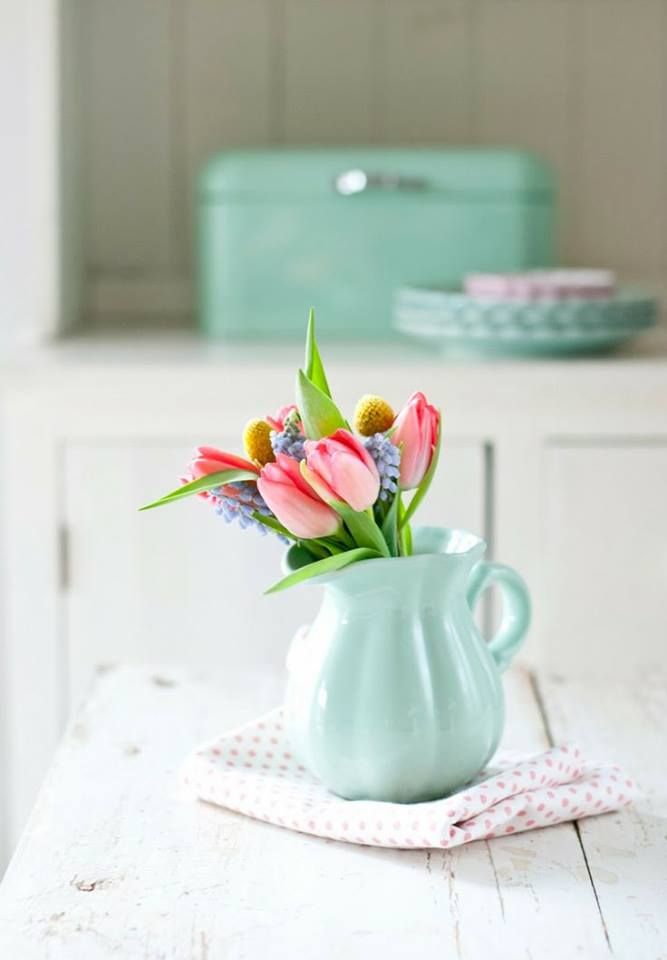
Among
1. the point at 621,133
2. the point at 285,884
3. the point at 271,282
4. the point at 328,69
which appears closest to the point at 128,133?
the point at 328,69

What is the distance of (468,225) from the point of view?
7.06ft

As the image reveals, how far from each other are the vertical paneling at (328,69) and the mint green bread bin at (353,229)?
0.96ft

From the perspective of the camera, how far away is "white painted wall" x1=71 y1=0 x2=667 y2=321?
241cm

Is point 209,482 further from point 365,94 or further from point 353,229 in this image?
point 365,94

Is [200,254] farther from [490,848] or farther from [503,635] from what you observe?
[490,848]

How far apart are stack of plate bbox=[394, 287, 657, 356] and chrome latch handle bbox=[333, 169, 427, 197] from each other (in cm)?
24

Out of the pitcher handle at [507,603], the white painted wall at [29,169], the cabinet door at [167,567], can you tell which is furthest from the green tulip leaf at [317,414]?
the white painted wall at [29,169]

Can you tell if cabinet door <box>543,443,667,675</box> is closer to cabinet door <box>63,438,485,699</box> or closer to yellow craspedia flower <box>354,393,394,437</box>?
cabinet door <box>63,438,485,699</box>

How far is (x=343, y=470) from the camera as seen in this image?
92 cm

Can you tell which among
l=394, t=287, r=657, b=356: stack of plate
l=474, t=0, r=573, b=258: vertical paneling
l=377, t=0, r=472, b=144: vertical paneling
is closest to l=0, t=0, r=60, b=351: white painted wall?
l=394, t=287, r=657, b=356: stack of plate

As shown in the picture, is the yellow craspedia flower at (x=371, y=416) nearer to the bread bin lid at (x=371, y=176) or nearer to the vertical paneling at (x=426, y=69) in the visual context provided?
the bread bin lid at (x=371, y=176)

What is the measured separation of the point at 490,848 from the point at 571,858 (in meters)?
0.05

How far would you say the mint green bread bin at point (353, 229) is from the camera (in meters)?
2.13

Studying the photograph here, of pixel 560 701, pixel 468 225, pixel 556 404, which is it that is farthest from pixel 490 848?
pixel 468 225
